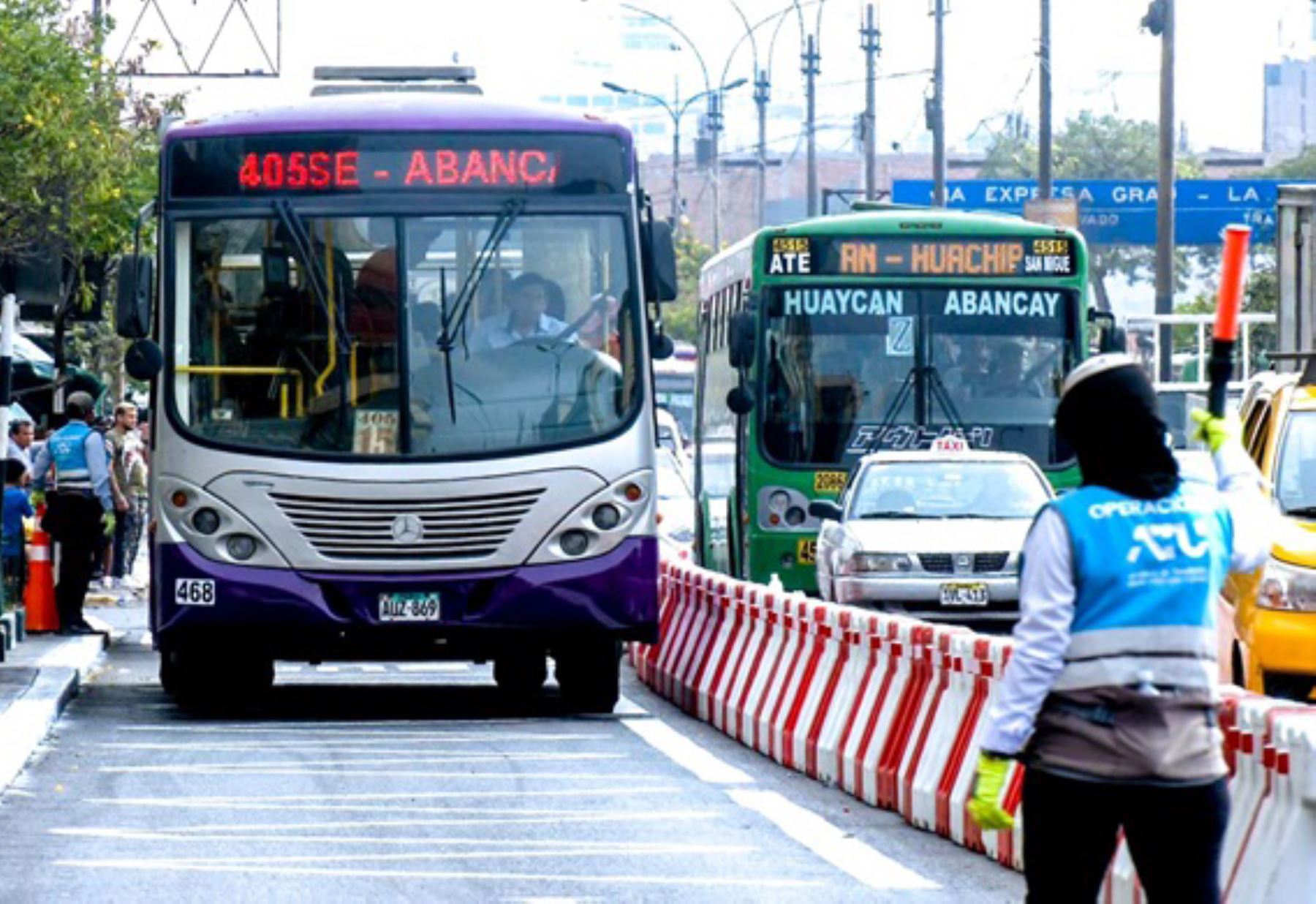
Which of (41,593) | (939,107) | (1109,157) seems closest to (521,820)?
(41,593)

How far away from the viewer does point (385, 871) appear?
11.5 metres

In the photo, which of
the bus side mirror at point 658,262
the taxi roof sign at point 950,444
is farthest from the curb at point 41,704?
the taxi roof sign at point 950,444

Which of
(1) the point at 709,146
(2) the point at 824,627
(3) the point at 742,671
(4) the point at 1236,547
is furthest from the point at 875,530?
(1) the point at 709,146

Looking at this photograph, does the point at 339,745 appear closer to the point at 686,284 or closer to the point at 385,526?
the point at 385,526

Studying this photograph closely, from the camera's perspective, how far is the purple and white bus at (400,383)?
17797 mm

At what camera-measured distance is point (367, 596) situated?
17781 millimetres

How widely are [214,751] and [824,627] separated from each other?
3.03 metres

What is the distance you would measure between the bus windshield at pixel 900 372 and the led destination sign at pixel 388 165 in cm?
799

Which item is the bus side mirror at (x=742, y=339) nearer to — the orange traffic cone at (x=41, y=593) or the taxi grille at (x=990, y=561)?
the taxi grille at (x=990, y=561)

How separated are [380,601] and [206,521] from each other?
103 centimetres

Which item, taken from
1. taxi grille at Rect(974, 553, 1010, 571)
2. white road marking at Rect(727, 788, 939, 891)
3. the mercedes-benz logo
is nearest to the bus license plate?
the mercedes-benz logo

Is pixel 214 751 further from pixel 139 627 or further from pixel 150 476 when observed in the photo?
pixel 139 627

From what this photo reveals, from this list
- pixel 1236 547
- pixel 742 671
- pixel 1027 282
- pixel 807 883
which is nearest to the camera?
pixel 1236 547

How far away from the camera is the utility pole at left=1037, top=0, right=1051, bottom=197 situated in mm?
52000
